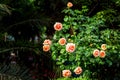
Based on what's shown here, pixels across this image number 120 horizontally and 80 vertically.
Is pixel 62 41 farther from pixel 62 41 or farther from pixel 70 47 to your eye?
pixel 70 47

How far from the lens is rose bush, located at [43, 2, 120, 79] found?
23.1 feet

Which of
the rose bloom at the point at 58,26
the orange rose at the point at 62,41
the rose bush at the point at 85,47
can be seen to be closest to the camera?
the rose bush at the point at 85,47

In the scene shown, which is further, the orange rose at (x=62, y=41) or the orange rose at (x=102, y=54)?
the orange rose at (x=62, y=41)

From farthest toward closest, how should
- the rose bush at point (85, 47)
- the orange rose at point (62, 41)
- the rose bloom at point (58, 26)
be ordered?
the rose bloom at point (58, 26)
the orange rose at point (62, 41)
the rose bush at point (85, 47)

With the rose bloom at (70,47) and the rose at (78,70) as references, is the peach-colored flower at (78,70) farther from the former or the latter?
the rose bloom at (70,47)

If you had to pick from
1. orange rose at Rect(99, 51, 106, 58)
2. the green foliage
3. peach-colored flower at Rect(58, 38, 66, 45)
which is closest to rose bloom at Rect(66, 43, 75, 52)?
the green foliage

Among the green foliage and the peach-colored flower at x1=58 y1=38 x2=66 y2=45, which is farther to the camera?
the peach-colored flower at x1=58 y1=38 x2=66 y2=45

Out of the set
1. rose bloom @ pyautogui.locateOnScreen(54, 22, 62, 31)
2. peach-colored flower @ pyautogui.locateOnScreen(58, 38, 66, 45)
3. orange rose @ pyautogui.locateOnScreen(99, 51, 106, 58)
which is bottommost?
orange rose @ pyautogui.locateOnScreen(99, 51, 106, 58)

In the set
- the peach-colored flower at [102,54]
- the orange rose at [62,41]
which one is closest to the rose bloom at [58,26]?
the orange rose at [62,41]

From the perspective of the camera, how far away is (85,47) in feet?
23.4

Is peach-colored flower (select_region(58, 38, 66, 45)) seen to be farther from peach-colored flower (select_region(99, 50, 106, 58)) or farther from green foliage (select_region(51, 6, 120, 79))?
peach-colored flower (select_region(99, 50, 106, 58))

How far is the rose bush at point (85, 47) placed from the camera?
705 centimetres

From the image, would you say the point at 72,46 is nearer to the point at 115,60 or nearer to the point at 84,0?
the point at 115,60

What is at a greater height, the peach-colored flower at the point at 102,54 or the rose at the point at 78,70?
the peach-colored flower at the point at 102,54
